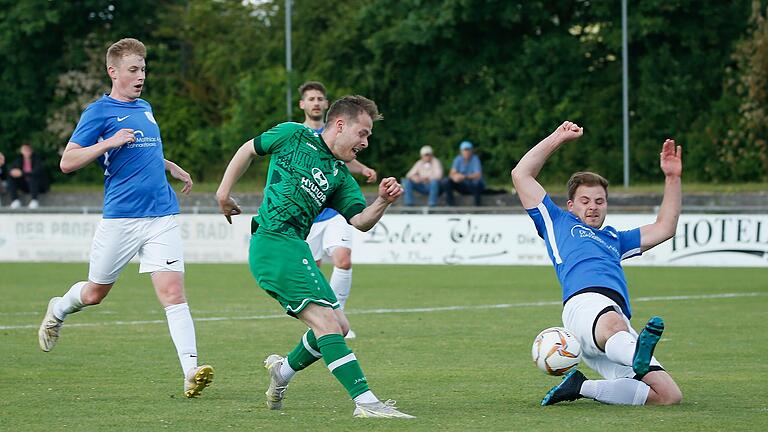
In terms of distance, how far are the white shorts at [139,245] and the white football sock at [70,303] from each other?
0.35 meters

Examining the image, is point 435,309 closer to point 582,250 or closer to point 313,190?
point 582,250

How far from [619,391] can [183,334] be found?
2.68 metres

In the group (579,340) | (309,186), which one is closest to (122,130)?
(309,186)

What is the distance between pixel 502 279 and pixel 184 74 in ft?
76.0

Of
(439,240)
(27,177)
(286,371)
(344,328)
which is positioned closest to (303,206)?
(344,328)

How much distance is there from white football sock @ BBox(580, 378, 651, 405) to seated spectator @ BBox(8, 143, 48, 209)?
84.7 ft

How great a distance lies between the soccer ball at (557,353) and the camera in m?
7.69

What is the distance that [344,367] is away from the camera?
23.7 feet

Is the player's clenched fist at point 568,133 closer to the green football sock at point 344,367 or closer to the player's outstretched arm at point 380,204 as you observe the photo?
the player's outstretched arm at point 380,204

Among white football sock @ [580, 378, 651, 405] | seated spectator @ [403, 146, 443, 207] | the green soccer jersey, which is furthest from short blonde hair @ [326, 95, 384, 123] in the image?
seated spectator @ [403, 146, 443, 207]

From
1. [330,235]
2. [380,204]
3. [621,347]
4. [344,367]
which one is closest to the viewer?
[344,367]

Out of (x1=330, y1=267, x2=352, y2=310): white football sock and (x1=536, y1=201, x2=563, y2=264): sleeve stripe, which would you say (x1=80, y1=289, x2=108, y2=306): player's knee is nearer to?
(x1=536, y1=201, x2=563, y2=264): sleeve stripe

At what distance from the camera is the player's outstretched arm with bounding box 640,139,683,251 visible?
8.17 meters

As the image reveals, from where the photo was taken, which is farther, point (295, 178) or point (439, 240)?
point (439, 240)
